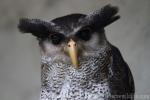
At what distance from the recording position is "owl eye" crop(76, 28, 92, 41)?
189 cm

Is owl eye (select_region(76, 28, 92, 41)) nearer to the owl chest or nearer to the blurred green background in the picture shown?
the owl chest

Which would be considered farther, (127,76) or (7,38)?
(7,38)

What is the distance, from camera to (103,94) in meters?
1.94

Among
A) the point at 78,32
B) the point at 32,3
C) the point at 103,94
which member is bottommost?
the point at 103,94

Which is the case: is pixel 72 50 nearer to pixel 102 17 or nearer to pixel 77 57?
pixel 77 57

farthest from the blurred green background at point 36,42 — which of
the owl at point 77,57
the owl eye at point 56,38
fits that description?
the owl eye at point 56,38

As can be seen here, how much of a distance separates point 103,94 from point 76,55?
17cm

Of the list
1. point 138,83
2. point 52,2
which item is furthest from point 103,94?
point 52,2

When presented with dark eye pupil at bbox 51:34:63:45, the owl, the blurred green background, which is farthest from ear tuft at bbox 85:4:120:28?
the blurred green background

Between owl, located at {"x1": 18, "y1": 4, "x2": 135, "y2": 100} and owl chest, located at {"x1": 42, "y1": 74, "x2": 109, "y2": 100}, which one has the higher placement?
owl, located at {"x1": 18, "y1": 4, "x2": 135, "y2": 100}

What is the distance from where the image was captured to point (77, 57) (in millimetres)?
1878

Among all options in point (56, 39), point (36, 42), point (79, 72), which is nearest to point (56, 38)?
point (56, 39)

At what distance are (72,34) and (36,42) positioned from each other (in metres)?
1.02

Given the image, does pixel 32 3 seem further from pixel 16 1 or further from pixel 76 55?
pixel 76 55
